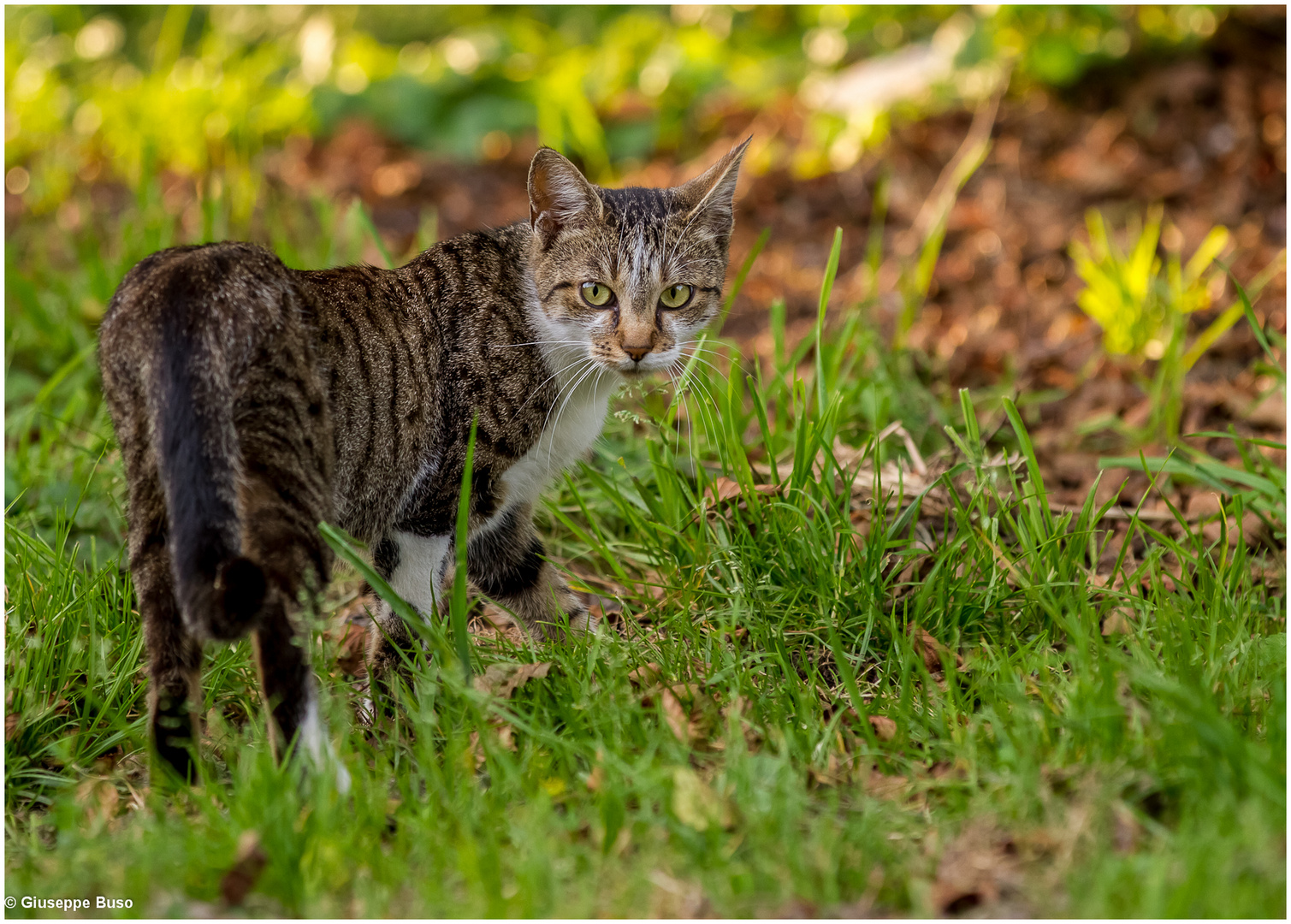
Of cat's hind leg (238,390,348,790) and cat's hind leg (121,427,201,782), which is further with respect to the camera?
cat's hind leg (121,427,201,782)

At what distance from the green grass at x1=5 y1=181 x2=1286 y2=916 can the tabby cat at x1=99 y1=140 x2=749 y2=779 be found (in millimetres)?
202

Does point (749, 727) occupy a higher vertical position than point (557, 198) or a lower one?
lower

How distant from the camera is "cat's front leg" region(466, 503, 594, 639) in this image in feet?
9.76

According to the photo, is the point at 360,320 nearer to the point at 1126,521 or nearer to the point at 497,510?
the point at 497,510

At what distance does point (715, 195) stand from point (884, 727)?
59.6 inches

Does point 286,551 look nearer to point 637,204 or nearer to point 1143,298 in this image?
point 637,204

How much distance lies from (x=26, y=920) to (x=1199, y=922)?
74.4 inches

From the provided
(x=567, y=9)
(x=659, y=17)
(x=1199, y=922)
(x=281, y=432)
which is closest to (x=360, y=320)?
(x=281, y=432)

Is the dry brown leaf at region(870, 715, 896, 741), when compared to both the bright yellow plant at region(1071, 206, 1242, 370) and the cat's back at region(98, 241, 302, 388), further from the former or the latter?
the bright yellow plant at region(1071, 206, 1242, 370)

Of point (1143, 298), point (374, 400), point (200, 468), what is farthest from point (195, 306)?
point (1143, 298)

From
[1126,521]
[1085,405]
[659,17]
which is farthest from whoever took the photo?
[659,17]

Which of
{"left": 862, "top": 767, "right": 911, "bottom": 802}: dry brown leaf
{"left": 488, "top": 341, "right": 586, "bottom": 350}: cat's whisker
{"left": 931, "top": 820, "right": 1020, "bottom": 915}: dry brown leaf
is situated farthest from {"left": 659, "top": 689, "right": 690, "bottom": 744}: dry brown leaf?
{"left": 488, "top": 341, "right": 586, "bottom": 350}: cat's whisker

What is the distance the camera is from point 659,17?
882 centimetres

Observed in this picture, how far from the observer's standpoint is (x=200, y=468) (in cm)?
207
